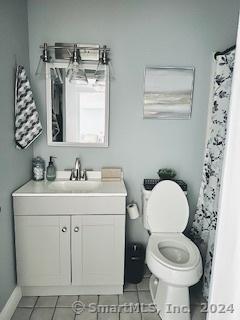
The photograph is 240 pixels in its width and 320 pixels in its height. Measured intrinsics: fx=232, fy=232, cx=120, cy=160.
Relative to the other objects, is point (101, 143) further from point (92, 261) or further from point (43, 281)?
point (43, 281)

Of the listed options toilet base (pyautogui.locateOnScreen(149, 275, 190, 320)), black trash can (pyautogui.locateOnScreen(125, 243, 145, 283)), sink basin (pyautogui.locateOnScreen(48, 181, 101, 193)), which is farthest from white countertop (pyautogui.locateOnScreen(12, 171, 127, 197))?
toilet base (pyautogui.locateOnScreen(149, 275, 190, 320))

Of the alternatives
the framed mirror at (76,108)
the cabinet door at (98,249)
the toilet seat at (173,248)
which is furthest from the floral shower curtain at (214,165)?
the framed mirror at (76,108)

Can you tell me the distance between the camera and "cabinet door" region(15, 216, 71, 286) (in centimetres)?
174

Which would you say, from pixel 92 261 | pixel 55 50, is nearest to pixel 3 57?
pixel 55 50

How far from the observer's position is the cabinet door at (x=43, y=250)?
174 cm

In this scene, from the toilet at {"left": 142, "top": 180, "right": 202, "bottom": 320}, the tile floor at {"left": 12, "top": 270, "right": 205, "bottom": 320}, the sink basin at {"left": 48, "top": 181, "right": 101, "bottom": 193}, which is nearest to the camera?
the toilet at {"left": 142, "top": 180, "right": 202, "bottom": 320}

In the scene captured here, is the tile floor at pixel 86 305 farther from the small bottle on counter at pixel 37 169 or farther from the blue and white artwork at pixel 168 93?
the blue and white artwork at pixel 168 93

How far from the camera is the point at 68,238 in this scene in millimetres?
1773

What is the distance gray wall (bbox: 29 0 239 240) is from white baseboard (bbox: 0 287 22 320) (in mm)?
1057

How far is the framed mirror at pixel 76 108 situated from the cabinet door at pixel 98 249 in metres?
0.71

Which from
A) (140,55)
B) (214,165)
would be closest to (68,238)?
(214,165)

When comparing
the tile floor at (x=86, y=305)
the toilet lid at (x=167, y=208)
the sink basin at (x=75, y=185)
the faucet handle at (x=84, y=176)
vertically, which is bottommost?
the tile floor at (x=86, y=305)

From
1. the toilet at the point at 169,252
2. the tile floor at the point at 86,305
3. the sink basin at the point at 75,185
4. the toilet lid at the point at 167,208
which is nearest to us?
the toilet at the point at 169,252

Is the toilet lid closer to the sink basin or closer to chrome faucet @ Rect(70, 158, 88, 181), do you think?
the sink basin
